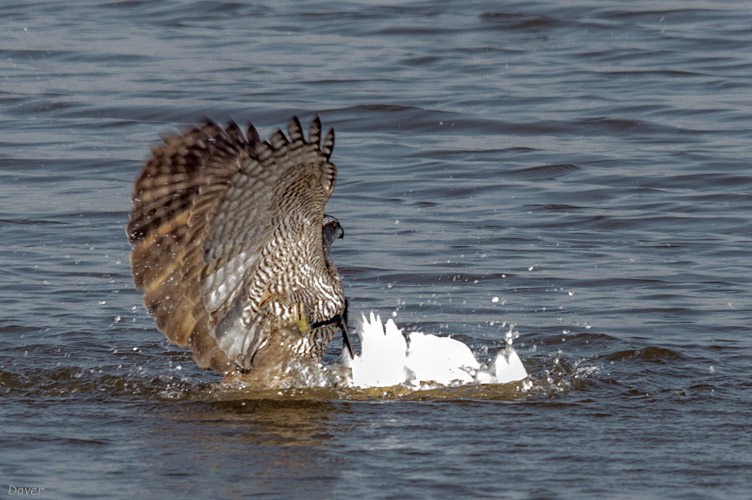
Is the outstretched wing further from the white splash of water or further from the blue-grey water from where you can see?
the white splash of water

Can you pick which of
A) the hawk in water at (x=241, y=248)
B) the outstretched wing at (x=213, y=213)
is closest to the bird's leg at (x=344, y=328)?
the hawk in water at (x=241, y=248)

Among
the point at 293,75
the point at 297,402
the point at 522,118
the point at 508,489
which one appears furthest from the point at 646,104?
the point at 508,489

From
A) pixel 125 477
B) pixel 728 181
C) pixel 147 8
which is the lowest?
pixel 125 477

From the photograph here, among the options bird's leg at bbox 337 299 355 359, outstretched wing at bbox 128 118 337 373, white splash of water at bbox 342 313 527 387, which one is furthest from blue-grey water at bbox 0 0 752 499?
outstretched wing at bbox 128 118 337 373

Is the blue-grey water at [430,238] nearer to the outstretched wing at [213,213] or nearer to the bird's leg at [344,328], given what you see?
the bird's leg at [344,328]

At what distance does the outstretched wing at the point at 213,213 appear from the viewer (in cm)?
499

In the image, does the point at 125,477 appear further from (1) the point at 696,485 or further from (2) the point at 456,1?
(2) the point at 456,1

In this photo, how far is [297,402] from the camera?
227 inches

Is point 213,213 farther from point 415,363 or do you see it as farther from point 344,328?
point 415,363

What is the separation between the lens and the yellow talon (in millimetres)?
5676

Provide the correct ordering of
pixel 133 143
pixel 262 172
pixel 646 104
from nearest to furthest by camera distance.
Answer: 1. pixel 262 172
2. pixel 133 143
3. pixel 646 104

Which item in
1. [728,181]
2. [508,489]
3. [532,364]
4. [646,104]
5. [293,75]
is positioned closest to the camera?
[508,489]

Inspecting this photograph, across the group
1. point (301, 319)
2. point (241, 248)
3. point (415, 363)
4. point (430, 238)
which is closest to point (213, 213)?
point (241, 248)

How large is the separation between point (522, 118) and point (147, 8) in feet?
19.8
